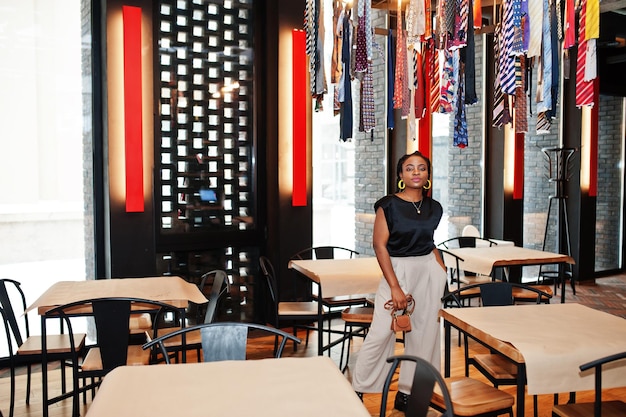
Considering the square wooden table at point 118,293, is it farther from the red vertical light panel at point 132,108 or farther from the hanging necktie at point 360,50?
the hanging necktie at point 360,50

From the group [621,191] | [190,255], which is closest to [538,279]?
[621,191]

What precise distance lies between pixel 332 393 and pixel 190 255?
3.58 meters

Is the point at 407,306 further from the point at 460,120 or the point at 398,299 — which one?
the point at 460,120

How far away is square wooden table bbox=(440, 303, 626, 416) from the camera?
7.66ft

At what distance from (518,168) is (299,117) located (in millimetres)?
3219

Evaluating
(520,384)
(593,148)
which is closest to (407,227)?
(520,384)

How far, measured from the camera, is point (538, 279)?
7707 mm

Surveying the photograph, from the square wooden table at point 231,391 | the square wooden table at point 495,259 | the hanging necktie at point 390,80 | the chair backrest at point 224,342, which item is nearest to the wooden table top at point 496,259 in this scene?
the square wooden table at point 495,259

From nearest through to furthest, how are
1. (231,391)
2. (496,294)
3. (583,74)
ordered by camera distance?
(231,391) < (496,294) < (583,74)

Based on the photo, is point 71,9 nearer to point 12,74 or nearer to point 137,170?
point 12,74

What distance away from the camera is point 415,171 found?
3459 millimetres

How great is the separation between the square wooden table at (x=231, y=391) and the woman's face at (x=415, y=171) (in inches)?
59.7

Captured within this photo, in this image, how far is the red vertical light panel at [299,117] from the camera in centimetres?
549

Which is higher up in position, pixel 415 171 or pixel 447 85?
pixel 447 85
